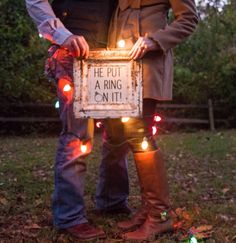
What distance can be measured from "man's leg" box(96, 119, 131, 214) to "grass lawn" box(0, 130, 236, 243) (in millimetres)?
108

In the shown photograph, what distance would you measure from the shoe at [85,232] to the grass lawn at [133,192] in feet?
0.16

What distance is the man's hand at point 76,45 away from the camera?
124 inches

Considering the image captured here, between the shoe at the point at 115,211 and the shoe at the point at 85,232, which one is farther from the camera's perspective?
the shoe at the point at 115,211

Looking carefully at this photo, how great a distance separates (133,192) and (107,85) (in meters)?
1.91

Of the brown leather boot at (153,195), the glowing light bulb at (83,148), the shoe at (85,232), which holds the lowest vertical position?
the shoe at (85,232)

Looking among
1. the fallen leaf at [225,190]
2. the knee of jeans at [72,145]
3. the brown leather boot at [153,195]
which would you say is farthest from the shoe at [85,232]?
the fallen leaf at [225,190]

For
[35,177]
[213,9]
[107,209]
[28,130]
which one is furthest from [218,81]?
[107,209]

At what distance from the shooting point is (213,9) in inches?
643

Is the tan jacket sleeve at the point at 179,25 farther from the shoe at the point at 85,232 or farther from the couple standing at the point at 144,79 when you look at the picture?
the shoe at the point at 85,232

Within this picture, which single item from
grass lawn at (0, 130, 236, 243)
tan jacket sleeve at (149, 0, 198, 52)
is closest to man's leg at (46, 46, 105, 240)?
grass lawn at (0, 130, 236, 243)

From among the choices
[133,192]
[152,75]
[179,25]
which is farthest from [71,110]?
[133,192]

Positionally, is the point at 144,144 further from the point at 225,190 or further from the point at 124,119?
the point at 225,190

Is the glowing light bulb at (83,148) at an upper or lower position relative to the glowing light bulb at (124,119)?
lower

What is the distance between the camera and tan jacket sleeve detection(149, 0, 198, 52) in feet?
10.9
